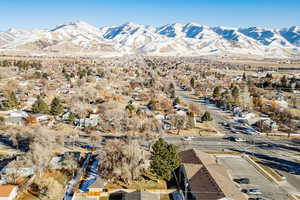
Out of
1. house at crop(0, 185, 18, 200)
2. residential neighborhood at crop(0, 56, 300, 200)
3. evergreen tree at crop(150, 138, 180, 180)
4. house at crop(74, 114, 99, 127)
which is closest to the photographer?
house at crop(0, 185, 18, 200)

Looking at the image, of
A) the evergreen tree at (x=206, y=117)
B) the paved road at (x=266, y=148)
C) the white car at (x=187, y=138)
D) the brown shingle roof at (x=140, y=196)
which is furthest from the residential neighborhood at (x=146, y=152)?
the white car at (x=187, y=138)

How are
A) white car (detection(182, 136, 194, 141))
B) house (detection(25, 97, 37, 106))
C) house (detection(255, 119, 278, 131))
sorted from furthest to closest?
house (detection(25, 97, 37, 106)) → house (detection(255, 119, 278, 131)) → white car (detection(182, 136, 194, 141))

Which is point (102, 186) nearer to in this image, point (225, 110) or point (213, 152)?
point (213, 152)

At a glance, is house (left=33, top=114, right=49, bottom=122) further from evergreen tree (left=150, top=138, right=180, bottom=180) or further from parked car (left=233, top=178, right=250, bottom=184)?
parked car (left=233, top=178, right=250, bottom=184)

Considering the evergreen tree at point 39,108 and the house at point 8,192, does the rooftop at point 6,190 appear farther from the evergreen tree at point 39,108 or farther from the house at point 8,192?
the evergreen tree at point 39,108

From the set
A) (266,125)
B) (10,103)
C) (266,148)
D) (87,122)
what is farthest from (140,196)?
(10,103)

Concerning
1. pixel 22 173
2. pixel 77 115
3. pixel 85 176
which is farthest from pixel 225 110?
pixel 22 173

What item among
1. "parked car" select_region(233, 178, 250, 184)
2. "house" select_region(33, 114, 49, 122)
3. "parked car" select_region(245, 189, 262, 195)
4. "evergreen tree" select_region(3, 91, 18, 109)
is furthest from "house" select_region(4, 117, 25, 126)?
"parked car" select_region(245, 189, 262, 195)
